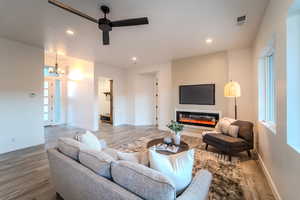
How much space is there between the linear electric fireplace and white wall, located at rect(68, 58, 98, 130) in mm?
3491

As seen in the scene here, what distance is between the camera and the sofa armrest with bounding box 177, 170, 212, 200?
3.16ft

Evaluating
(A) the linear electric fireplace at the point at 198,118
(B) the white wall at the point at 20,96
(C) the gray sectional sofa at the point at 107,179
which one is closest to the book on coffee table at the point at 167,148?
(C) the gray sectional sofa at the point at 107,179

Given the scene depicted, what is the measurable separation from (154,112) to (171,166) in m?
5.92

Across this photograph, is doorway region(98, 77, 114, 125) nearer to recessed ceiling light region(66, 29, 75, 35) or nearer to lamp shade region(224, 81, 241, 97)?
recessed ceiling light region(66, 29, 75, 35)

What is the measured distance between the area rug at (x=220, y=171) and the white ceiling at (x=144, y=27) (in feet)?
9.19

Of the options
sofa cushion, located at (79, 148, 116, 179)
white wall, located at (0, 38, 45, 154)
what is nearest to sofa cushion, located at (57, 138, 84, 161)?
sofa cushion, located at (79, 148, 116, 179)

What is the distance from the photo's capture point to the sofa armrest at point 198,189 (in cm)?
96

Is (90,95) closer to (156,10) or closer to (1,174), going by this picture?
(1,174)

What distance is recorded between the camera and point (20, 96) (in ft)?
12.0

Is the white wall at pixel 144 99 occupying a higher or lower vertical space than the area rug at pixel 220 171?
higher

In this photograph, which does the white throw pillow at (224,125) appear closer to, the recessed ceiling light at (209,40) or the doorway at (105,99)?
the recessed ceiling light at (209,40)

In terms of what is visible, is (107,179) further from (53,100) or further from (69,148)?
(53,100)

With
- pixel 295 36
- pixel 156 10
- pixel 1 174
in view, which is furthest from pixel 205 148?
pixel 1 174

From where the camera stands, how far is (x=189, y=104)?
194 inches
